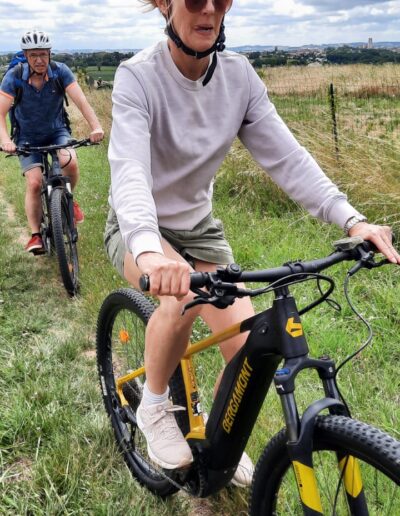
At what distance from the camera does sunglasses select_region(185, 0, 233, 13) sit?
7.00ft

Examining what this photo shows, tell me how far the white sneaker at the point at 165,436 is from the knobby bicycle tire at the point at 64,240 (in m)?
2.93

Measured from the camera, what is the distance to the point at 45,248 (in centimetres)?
633

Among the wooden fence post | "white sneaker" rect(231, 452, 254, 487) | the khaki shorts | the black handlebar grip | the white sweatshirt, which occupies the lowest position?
"white sneaker" rect(231, 452, 254, 487)

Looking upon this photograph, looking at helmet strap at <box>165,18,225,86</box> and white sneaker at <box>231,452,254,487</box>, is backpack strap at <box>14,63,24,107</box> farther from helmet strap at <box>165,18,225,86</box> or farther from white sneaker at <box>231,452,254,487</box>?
white sneaker at <box>231,452,254,487</box>

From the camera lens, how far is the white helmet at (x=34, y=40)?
5586 mm

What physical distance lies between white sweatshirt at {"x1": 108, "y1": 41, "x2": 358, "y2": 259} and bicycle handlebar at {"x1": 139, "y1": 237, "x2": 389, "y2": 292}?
1.00 feet

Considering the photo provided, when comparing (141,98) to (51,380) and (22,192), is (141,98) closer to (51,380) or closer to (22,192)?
(51,380)

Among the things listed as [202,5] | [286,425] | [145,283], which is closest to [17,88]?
[202,5]

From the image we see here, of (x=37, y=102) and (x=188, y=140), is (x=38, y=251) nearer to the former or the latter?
(x=37, y=102)

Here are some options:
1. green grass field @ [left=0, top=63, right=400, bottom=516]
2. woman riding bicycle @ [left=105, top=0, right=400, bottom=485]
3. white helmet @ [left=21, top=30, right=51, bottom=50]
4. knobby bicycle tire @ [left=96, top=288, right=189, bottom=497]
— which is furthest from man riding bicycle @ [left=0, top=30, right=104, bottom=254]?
woman riding bicycle @ [left=105, top=0, right=400, bottom=485]

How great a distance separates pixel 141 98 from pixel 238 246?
11.3ft

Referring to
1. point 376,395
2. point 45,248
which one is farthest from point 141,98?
point 45,248

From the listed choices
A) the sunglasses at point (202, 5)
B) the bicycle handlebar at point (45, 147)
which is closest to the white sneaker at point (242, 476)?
the sunglasses at point (202, 5)

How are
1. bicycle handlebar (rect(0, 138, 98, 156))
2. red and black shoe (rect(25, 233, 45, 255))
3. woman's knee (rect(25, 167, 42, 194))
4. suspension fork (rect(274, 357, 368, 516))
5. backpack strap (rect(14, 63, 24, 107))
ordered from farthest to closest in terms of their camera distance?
red and black shoe (rect(25, 233, 45, 255)), woman's knee (rect(25, 167, 42, 194)), backpack strap (rect(14, 63, 24, 107)), bicycle handlebar (rect(0, 138, 98, 156)), suspension fork (rect(274, 357, 368, 516))
